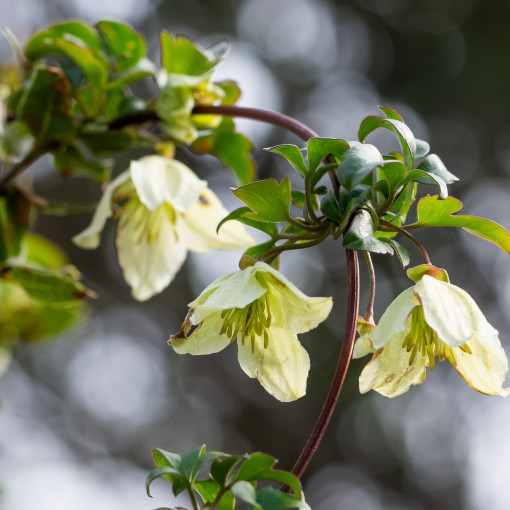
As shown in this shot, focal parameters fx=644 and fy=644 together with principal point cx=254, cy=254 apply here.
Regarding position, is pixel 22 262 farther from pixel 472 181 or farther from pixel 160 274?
pixel 472 181

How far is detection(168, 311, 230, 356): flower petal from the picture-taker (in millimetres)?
486

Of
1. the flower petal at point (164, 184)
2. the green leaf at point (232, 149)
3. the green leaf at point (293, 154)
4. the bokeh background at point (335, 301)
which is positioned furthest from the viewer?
the bokeh background at point (335, 301)

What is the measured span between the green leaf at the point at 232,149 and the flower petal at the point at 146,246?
9 centimetres

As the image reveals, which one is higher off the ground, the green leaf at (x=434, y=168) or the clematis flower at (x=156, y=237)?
the green leaf at (x=434, y=168)

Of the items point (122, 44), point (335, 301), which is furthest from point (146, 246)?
point (335, 301)

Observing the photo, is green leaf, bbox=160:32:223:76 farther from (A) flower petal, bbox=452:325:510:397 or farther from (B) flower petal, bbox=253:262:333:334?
(A) flower petal, bbox=452:325:510:397

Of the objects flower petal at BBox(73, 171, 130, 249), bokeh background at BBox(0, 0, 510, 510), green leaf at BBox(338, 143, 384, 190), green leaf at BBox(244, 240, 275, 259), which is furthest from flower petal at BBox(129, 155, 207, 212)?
bokeh background at BBox(0, 0, 510, 510)

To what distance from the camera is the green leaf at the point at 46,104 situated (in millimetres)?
683

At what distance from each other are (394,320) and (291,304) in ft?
0.29

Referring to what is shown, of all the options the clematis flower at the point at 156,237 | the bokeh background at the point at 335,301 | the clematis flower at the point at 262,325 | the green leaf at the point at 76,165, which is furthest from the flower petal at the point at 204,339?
the bokeh background at the point at 335,301

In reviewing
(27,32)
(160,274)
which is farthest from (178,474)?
(27,32)

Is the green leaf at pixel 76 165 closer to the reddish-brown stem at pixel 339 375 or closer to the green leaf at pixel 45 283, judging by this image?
the green leaf at pixel 45 283

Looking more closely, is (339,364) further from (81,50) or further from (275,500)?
(81,50)

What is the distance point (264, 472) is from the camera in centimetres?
39
